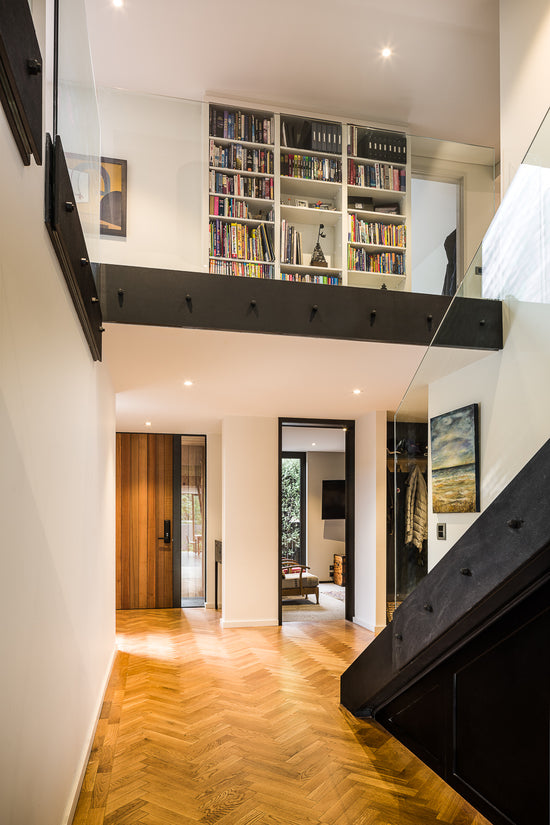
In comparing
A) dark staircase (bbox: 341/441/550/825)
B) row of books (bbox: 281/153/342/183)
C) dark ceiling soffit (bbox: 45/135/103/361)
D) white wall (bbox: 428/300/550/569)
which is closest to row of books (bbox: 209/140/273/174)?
row of books (bbox: 281/153/342/183)

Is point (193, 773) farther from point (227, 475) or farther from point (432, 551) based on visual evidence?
point (227, 475)

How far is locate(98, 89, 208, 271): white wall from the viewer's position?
359 centimetres

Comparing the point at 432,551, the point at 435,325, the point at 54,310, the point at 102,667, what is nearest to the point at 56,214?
the point at 54,310

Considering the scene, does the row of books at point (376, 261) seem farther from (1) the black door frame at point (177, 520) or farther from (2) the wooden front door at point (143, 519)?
(2) the wooden front door at point (143, 519)

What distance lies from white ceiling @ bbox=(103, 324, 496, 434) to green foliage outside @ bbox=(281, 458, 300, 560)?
4.34 m

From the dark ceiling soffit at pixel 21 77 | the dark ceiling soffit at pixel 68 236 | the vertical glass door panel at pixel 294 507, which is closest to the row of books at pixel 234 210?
the dark ceiling soffit at pixel 68 236

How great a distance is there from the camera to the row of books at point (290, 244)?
433cm

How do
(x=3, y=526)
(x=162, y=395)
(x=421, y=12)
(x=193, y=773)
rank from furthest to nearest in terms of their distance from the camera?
(x=162, y=395) < (x=421, y=12) < (x=193, y=773) < (x=3, y=526)

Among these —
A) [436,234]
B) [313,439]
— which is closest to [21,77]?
[436,234]

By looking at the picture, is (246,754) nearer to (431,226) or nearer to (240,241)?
(240,241)

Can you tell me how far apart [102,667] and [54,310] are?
326cm

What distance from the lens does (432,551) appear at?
2.76m

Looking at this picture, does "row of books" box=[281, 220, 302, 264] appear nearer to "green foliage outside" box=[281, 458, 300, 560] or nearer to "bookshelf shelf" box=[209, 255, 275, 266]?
"bookshelf shelf" box=[209, 255, 275, 266]

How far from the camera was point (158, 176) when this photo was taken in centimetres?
384
